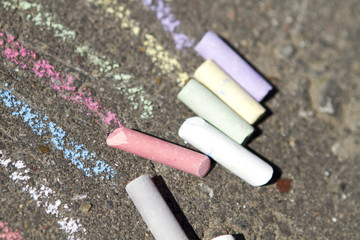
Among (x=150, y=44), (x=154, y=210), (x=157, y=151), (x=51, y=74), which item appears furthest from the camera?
(x=150, y=44)

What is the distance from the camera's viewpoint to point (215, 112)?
1785mm

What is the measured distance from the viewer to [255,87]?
1.87m

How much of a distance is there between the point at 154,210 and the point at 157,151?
Result: 30 cm

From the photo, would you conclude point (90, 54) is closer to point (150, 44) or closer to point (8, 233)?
point (150, 44)

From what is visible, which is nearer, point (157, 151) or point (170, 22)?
point (157, 151)

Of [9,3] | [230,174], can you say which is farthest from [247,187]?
[9,3]

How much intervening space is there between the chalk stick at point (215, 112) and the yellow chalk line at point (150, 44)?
0.16 m

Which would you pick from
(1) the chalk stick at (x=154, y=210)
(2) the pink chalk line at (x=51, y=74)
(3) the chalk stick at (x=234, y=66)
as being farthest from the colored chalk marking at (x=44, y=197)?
(3) the chalk stick at (x=234, y=66)

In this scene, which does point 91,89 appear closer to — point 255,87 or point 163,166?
point 163,166

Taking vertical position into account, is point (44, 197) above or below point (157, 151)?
above

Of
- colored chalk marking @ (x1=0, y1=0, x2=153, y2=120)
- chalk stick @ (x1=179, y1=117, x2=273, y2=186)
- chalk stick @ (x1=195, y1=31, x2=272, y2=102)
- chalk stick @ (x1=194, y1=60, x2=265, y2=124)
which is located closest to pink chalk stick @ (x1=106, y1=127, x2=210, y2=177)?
chalk stick @ (x1=179, y1=117, x2=273, y2=186)

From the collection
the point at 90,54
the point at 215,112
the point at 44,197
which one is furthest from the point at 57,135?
the point at 215,112

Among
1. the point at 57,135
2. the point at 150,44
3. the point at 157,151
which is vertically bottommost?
the point at 157,151

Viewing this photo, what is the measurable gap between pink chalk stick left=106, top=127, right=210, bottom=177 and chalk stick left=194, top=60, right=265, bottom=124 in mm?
343
